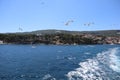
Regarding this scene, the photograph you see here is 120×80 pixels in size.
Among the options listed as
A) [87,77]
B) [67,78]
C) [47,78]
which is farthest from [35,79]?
[87,77]

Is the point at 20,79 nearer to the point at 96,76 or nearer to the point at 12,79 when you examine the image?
the point at 12,79

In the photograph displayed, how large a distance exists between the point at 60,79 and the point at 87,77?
10.7 ft

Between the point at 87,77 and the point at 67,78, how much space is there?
2381 mm

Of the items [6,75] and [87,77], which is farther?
[6,75]

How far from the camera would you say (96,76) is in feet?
107

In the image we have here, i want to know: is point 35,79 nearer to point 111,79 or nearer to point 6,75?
point 6,75

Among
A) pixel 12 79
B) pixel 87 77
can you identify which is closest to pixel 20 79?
pixel 12 79

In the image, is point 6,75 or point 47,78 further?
point 6,75

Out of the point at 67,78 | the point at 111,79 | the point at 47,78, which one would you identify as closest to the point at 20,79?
the point at 47,78

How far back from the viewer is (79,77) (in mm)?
32031

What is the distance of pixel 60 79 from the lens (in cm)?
3153

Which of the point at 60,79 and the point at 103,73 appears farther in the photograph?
the point at 103,73

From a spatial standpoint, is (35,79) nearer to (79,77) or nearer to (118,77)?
(79,77)

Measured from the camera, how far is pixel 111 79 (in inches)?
1215
